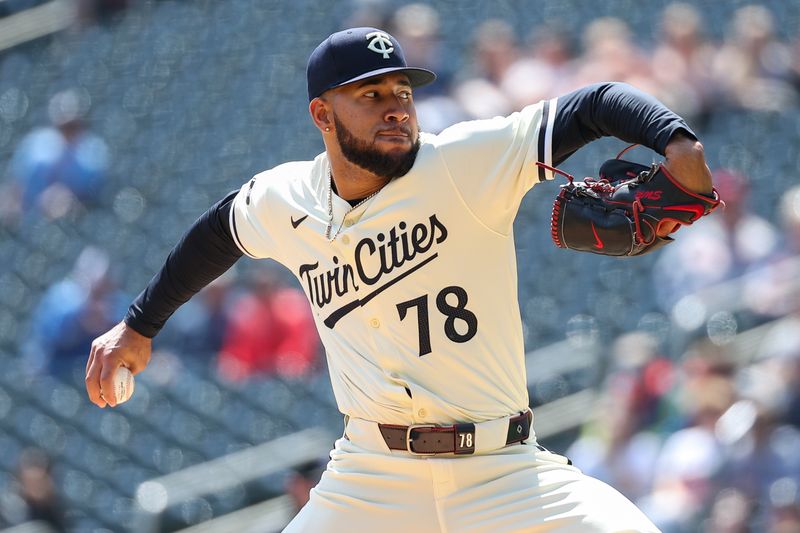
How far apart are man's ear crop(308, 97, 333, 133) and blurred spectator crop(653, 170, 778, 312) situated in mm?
3394

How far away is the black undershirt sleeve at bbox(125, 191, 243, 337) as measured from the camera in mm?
3695

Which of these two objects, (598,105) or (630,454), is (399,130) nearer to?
(598,105)

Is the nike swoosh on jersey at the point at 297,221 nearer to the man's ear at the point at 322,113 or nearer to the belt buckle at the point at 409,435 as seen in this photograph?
the man's ear at the point at 322,113

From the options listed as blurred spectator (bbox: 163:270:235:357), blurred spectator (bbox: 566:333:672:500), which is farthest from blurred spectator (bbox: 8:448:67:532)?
blurred spectator (bbox: 566:333:672:500)

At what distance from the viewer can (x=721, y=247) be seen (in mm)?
6344

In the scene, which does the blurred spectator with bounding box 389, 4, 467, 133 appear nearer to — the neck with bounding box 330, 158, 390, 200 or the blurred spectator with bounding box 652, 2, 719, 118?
the blurred spectator with bounding box 652, 2, 719, 118

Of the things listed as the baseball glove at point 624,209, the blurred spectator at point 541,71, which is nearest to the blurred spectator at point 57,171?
the blurred spectator at point 541,71

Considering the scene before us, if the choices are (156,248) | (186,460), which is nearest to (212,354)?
(186,460)

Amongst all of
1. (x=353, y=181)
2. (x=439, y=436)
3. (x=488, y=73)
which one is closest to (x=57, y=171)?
(x=488, y=73)

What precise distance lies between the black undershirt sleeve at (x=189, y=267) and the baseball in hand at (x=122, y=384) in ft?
0.52

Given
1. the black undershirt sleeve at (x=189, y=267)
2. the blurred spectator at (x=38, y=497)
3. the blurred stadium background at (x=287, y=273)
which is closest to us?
the black undershirt sleeve at (x=189, y=267)

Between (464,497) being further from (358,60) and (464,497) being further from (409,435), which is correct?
(358,60)

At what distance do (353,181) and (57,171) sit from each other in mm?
5034

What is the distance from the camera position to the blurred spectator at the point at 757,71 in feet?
23.2
